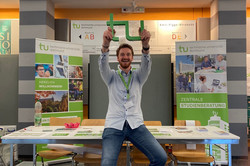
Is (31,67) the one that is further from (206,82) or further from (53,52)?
(206,82)

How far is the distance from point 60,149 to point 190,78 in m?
2.77

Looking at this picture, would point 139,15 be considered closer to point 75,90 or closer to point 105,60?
point 75,90

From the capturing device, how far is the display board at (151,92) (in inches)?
212

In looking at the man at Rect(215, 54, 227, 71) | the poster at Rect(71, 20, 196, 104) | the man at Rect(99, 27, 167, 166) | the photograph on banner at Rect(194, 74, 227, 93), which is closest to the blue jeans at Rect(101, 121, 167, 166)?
the man at Rect(99, 27, 167, 166)

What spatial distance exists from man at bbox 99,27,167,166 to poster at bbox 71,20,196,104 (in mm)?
3165

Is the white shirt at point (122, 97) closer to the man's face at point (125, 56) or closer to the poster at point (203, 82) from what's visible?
the man's face at point (125, 56)

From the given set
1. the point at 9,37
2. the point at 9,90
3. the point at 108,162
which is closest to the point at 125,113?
the point at 108,162

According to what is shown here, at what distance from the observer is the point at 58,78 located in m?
4.84

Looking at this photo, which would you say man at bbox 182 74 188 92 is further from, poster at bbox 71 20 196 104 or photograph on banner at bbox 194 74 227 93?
poster at bbox 71 20 196 104

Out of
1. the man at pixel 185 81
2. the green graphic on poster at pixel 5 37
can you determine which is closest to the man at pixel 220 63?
the man at pixel 185 81

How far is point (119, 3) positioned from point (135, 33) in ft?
2.59

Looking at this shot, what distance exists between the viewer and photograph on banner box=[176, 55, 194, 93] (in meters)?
4.71

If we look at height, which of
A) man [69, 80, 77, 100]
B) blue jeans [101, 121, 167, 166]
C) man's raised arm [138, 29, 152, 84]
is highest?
man's raised arm [138, 29, 152, 84]

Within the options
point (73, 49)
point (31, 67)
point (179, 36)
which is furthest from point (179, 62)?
point (31, 67)
